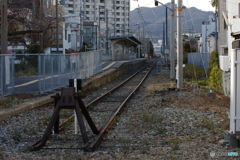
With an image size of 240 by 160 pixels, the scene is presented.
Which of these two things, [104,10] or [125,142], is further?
[104,10]

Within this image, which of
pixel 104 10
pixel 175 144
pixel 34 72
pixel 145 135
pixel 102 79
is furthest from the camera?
pixel 104 10

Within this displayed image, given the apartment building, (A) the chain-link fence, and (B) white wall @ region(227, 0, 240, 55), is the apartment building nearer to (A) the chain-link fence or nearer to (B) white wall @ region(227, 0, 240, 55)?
(B) white wall @ region(227, 0, 240, 55)

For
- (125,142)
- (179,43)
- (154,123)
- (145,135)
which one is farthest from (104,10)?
(125,142)

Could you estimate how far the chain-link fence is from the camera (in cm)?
1479

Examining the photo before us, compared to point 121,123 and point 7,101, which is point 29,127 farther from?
point 7,101

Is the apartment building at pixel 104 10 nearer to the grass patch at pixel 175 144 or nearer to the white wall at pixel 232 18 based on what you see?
the white wall at pixel 232 18

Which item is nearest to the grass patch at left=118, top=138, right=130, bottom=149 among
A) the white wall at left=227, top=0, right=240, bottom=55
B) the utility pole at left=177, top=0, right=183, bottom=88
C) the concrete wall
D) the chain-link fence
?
the chain-link fence

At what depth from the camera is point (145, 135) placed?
343 inches

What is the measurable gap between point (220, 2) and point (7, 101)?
1791 cm

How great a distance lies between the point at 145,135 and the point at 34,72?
9.27 metres

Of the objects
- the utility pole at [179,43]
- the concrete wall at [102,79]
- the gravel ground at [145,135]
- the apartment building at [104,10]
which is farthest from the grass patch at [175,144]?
the apartment building at [104,10]

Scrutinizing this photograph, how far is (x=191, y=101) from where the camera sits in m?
15.0

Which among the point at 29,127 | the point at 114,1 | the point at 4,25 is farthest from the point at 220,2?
the point at 114,1

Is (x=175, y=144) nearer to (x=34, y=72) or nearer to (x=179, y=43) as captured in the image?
(x=34, y=72)
